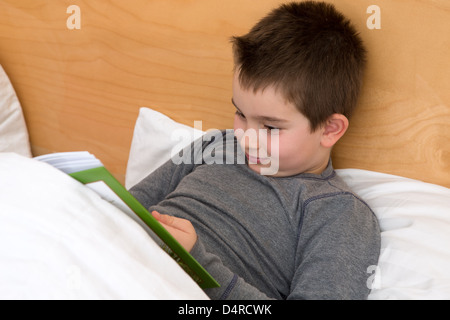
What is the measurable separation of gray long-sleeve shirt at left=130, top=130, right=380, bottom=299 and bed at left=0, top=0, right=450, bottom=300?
56 millimetres

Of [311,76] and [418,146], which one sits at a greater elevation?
[311,76]

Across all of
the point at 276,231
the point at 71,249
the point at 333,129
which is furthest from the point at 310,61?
the point at 71,249

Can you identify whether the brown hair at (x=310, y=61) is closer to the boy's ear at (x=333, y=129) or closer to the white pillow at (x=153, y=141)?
the boy's ear at (x=333, y=129)

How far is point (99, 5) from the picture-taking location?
125 centimetres

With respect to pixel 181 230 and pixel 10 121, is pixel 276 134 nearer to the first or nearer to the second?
pixel 181 230

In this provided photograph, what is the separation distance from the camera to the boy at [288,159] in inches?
32.6

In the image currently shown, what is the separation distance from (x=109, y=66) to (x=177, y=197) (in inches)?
20.3

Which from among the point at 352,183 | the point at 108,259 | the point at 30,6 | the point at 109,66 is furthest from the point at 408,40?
the point at 30,6

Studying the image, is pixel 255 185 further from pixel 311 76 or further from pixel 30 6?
pixel 30 6

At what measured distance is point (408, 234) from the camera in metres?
0.78

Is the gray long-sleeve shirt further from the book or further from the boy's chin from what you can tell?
the book

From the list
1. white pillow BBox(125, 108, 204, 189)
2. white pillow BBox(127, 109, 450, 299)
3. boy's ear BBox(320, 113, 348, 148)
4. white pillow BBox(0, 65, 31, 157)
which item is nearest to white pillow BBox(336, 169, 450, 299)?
white pillow BBox(127, 109, 450, 299)

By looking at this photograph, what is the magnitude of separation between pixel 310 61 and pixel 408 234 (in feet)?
1.11
